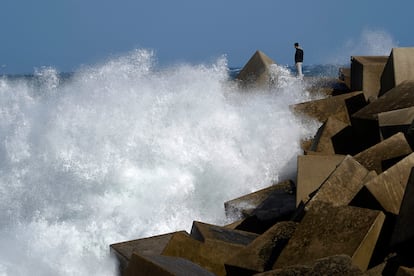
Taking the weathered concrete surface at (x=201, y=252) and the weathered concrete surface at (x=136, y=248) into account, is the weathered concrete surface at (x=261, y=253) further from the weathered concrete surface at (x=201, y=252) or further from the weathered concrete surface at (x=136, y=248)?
the weathered concrete surface at (x=136, y=248)

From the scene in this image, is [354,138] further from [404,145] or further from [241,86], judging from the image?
[241,86]

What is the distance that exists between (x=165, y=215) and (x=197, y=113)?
2.00m

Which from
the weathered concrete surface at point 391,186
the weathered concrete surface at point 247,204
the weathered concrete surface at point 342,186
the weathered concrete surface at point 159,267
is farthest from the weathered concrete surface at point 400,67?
the weathered concrete surface at point 159,267

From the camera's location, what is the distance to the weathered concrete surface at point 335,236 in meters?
2.84

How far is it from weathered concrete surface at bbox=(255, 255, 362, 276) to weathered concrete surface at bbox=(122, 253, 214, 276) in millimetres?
363

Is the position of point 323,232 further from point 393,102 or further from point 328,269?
point 393,102

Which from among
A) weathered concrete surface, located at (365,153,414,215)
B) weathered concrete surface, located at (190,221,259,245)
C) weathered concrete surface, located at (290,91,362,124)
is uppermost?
weathered concrete surface, located at (290,91,362,124)

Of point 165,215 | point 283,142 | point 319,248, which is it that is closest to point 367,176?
point 319,248

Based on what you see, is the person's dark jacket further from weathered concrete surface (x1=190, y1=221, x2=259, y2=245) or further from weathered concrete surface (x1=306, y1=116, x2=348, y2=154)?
weathered concrete surface (x1=190, y1=221, x2=259, y2=245)

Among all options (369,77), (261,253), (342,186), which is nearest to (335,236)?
(261,253)

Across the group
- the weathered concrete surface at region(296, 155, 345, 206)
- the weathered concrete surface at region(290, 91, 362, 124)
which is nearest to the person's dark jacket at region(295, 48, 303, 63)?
the weathered concrete surface at region(290, 91, 362, 124)

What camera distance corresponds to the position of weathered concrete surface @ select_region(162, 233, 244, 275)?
3234 millimetres

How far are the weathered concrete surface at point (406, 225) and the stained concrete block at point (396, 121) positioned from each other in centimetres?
140

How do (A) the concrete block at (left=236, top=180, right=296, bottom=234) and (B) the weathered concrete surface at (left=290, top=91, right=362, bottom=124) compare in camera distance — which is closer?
(A) the concrete block at (left=236, top=180, right=296, bottom=234)
